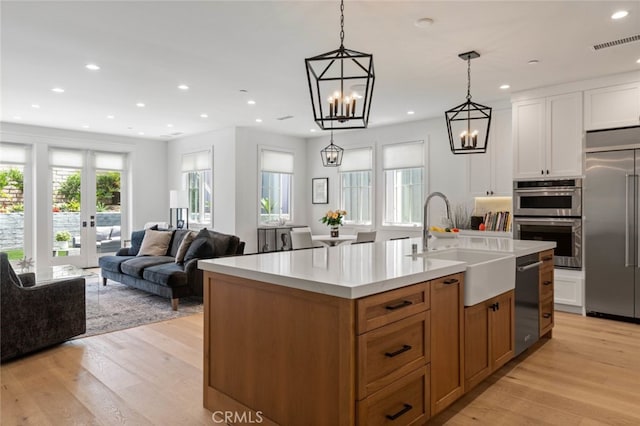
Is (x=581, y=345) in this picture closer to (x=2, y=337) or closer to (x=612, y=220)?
(x=612, y=220)

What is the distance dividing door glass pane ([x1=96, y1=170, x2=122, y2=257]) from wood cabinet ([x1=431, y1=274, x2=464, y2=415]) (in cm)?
838

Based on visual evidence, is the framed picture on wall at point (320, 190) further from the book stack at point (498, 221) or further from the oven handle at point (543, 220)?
the oven handle at point (543, 220)

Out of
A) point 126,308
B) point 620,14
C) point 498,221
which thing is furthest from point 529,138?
point 126,308

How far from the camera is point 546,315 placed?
3.65 meters

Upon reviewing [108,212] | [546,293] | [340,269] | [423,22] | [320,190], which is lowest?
[546,293]

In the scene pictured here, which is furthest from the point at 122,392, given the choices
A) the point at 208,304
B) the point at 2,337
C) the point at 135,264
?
the point at 135,264

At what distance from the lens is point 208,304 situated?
7.84 feet

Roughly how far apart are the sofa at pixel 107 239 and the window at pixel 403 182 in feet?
19.5

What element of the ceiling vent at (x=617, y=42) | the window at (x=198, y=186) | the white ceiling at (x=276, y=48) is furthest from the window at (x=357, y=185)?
the ceiling vent at (x=617, y=42)

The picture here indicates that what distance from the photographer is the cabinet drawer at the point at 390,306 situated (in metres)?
1.72

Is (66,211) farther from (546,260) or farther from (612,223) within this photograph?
(612,223)

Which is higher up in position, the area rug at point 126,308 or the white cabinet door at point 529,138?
the white cabinet door at point 529,138

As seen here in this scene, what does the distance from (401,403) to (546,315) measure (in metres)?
2.36

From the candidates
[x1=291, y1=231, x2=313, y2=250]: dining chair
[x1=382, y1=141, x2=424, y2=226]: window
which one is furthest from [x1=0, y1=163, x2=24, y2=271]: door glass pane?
[x1=382, y1=141, x2=424, y2=226]: window
